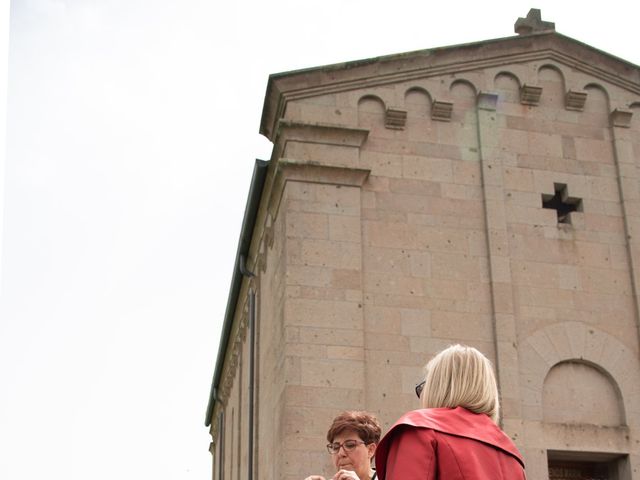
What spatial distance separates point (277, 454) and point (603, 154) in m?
6.86

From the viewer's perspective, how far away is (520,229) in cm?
1470

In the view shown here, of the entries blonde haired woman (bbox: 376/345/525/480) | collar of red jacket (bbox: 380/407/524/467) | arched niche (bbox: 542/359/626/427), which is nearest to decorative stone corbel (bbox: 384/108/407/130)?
arched niche (bbox: 542/359/626/427)

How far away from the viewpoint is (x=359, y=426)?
5840 millimetres

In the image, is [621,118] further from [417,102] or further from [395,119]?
[395,119]

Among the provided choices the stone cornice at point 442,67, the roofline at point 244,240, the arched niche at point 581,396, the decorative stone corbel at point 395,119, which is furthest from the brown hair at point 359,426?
the roofline at point 244,240

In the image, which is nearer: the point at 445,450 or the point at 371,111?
the point at 445,450

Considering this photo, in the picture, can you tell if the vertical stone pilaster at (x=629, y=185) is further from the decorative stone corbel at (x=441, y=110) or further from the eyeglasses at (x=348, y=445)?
the eyeglasses at (x=348, y=445)

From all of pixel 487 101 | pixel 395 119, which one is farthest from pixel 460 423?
pixel 487 101

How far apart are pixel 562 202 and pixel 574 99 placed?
174cm

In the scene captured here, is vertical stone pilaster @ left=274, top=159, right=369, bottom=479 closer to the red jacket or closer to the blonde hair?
the blonde hair

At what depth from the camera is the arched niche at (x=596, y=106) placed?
51.9 ft

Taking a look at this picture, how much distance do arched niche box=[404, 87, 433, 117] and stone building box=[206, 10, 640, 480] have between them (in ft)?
0.11

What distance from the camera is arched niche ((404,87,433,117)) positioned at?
15.1 metres

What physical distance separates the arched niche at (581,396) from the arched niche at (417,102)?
4238mm
